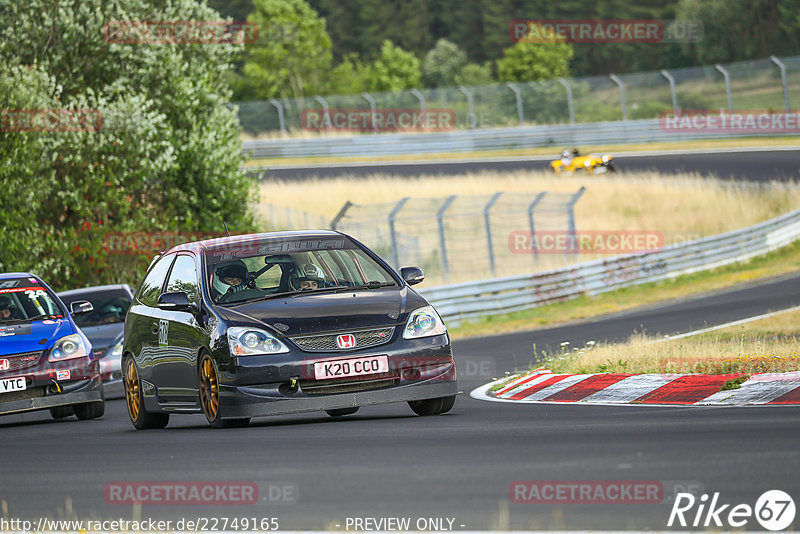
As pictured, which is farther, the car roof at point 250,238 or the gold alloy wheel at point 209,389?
the car roof at point 250,238

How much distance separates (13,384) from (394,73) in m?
70.0

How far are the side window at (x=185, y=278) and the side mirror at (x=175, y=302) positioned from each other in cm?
8

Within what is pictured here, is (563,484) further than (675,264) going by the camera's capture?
No

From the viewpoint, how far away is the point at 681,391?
10039 millimetres

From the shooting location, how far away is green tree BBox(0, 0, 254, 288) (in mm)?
24125

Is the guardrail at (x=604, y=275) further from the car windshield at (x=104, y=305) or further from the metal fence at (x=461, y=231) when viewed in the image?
the car windshield at (x=104, y=305)

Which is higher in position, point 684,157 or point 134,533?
point 134,533

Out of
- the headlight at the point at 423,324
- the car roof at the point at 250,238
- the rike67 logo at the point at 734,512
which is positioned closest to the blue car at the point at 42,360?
the car roof at the point at 250,238

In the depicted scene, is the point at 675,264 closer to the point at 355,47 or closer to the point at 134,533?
the point at 134,533

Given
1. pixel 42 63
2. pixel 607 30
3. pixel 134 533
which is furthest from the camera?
pixel 607 30

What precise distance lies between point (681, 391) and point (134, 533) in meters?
5.45

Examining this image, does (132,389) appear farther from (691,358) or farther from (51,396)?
(691,358)

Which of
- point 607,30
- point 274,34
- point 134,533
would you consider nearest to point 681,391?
point 134,533

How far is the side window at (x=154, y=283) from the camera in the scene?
441 inches
